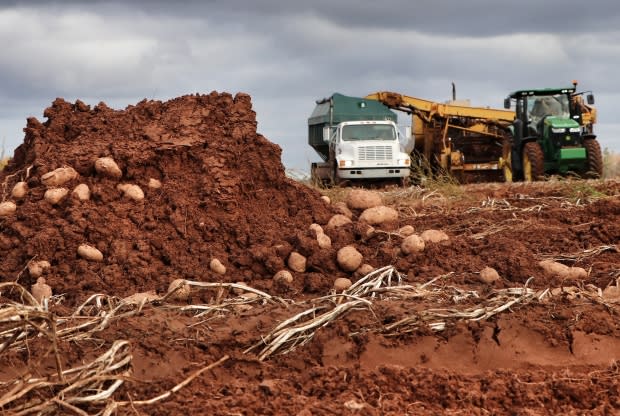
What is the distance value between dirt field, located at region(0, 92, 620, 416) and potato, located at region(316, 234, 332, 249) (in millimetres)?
83

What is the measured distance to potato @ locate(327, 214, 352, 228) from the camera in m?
8.02

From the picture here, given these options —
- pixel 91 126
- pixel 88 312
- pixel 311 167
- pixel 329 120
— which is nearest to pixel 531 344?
pixel 88 312

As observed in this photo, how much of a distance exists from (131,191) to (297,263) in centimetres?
166

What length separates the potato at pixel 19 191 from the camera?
8.20 m

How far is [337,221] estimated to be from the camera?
8.06m

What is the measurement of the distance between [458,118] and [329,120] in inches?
131

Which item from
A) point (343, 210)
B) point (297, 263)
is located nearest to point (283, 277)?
point (297, 263)

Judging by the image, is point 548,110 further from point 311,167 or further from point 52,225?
point 52,225

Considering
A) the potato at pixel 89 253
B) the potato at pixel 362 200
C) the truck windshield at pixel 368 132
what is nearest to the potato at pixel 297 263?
the potato at pixel 89 253

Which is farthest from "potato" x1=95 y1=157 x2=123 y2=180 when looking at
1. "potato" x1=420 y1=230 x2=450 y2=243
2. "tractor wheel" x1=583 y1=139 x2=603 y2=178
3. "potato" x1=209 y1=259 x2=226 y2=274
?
"tractor wheel" x1=583 y1=139 x2=603 y2=178

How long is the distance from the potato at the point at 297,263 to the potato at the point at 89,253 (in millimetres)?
1487

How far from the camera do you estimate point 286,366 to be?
16.5 feet

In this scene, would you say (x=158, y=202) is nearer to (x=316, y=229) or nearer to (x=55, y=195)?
(x=55, y=195)

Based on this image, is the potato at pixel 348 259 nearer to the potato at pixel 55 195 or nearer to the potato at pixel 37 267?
the potato at pixel 37 267
